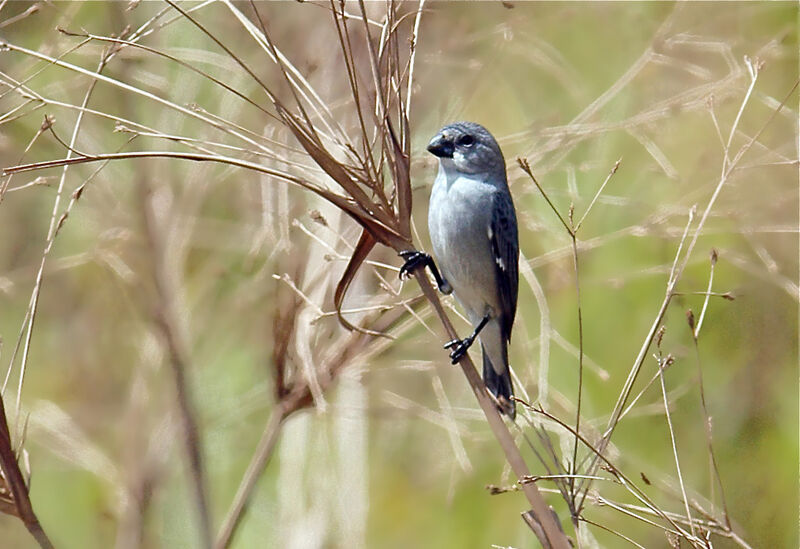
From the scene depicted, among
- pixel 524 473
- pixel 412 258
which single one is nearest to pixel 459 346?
pixel 412 258

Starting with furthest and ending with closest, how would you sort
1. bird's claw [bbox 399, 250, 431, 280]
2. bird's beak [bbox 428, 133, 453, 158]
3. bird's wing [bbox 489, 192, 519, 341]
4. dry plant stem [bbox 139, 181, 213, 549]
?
1. bird's wing [bbox 489, 192, 519, 341]
2. bird's beak [bbox 428, 133, 453, 158]
3. dry plant stem [bbox 139, 181, 213, 549]
4. bird's claw [bbox 399, 250, 431, 280]

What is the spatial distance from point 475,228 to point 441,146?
1.08 ft

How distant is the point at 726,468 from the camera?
420 cm

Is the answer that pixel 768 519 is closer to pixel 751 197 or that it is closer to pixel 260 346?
pixel 751 197

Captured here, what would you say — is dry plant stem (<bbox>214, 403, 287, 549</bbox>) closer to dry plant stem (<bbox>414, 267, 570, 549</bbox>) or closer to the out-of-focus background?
the out-of-focus background

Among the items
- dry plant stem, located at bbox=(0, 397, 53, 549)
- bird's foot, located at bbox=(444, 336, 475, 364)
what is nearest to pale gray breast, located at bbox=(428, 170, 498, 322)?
bird's foot, located at bbox=(444, 336, 475, 364)

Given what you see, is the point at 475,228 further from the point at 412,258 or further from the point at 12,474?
the point at 12,474

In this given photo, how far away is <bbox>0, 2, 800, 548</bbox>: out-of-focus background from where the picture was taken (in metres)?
3.68

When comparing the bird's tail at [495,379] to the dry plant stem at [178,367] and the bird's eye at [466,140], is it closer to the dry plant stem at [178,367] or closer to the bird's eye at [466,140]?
the bird's eye at [466,140]

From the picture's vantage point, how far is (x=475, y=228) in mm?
3404

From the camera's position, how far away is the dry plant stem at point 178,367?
2.92 meters

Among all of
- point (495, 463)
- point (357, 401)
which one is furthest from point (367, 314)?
point (495, 463)

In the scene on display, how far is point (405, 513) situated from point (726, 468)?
1.49 metres

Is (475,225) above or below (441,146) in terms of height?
below
